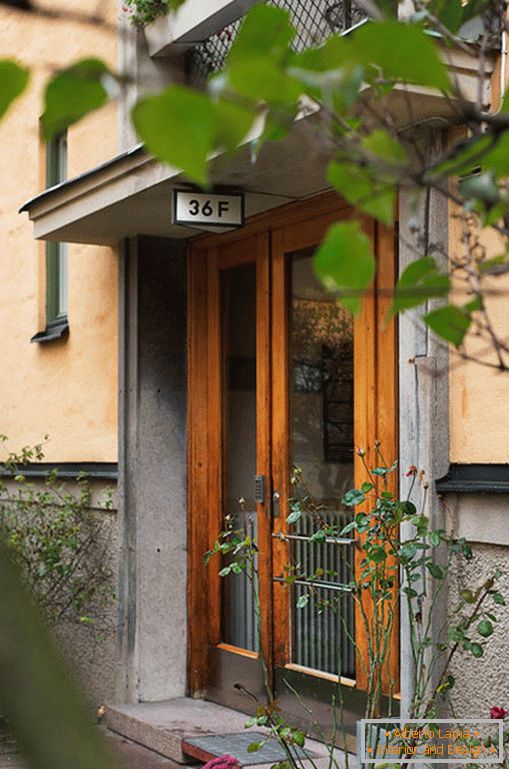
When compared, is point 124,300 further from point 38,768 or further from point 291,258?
point 38,768

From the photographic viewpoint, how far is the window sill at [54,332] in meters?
9.08

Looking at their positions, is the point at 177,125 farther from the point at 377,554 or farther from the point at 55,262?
the point at 55,262

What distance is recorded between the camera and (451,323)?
124 cm

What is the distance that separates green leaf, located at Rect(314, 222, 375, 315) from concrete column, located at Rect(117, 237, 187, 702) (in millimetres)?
6999

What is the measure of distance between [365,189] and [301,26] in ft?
18.1

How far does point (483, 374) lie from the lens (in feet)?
17.5

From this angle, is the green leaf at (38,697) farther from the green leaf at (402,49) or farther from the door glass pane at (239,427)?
the door glass pane at (239,427)

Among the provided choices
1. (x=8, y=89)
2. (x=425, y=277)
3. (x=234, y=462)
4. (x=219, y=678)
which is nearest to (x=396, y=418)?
(x=234, y=462)

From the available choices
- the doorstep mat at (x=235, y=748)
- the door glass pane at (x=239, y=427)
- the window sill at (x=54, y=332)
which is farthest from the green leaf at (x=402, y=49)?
the window sill at (x=54, y=332)

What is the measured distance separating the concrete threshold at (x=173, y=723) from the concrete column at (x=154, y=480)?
199mm

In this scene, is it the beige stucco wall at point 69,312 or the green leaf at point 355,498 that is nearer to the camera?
the green leaf at point 355,498

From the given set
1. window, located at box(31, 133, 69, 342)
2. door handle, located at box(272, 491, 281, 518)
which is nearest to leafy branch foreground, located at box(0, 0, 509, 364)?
door handle, located at box(272, 491, 281, 518)

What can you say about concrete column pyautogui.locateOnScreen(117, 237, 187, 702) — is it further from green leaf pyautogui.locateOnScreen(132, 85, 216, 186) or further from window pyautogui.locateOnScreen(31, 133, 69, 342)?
green leaf pyautogui.locateOnScreen(132, 85, 216, 186)

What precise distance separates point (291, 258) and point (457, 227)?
1942mm
